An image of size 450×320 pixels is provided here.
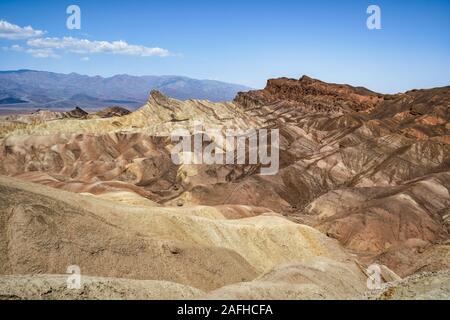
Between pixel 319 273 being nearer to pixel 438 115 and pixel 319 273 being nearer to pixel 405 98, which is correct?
pixel 438 115

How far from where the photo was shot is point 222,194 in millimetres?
69312

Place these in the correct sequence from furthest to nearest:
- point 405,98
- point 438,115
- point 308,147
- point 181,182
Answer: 1. point 405,98
2. point 438,115
3. point 308,147
4. point 181,182

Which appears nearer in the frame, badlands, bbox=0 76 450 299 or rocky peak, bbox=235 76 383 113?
badlands, bbox=0 76 450 299

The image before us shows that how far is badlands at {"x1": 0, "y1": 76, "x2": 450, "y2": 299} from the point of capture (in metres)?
22.0

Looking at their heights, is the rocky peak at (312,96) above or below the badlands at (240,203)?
above

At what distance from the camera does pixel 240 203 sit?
66.2m

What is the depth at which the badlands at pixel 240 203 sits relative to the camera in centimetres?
2202

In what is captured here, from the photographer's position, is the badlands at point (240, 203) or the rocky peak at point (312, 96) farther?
the rocky peak at point (312, 96)

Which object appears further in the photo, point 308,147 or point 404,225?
point 308,147

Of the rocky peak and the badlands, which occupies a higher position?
the rocky peak

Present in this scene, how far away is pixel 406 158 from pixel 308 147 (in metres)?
19.4

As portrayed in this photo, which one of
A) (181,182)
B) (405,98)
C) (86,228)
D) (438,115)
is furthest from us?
(405,98)

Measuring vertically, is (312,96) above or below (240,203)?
above
